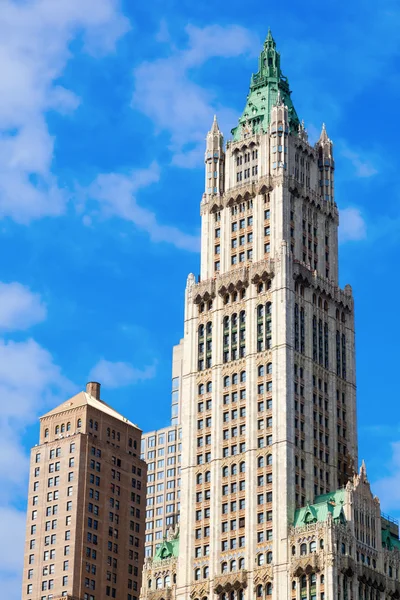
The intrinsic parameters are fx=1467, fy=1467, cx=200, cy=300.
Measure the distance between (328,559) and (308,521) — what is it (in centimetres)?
769

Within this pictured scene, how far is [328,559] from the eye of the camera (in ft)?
636

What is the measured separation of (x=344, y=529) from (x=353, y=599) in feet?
30.8

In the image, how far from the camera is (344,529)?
199 m

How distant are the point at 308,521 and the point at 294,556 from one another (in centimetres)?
550

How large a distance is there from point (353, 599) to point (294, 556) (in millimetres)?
9630

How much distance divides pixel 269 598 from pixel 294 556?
676 cm

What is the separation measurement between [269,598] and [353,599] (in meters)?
11.3

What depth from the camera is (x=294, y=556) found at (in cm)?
19712

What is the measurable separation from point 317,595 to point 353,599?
5.62 meters

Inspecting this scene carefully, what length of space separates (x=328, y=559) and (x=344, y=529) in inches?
251

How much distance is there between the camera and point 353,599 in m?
196

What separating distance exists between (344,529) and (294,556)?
7.81 m
